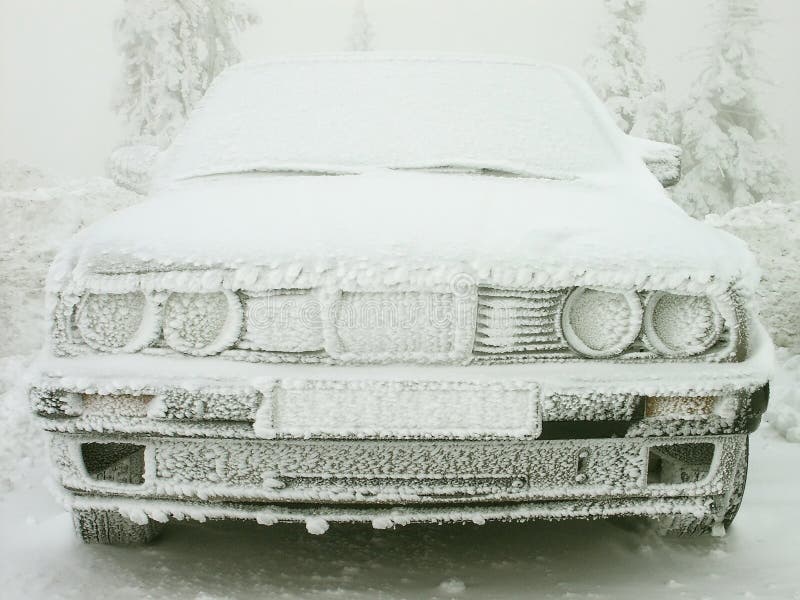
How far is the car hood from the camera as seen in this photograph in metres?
1.57

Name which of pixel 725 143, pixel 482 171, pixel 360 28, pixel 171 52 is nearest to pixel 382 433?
pixel 482 171

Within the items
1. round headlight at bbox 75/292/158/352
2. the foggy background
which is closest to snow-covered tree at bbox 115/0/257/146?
the foggy background

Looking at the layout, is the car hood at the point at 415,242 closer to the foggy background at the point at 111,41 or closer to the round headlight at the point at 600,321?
the round headlight at the point at 600,321

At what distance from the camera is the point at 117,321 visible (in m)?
1.63

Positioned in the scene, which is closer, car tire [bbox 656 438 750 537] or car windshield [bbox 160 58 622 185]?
car tire [bbox 656 438 750 537]

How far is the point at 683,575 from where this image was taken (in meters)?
1.86

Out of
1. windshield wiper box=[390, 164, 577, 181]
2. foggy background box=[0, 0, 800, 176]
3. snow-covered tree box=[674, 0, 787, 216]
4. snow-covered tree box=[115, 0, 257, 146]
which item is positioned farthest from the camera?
snow-covered tree box=[674, 0, 787, 216]

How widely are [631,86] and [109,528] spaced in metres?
10.8

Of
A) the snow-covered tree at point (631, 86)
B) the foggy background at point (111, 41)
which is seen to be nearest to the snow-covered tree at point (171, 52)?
the foggy background at point (111, 41)

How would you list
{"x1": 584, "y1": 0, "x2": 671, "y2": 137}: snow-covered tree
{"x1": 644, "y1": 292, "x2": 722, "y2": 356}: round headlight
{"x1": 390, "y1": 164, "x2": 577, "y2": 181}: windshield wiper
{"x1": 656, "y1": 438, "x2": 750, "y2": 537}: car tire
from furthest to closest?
{"x1": 584, "y1": 0, "x2": 671, "y2": 137}: snow-covered tree, {"x1": 390, "y1": 164, "x2": 577, "y2": 181}: windshield wiper, {"x1": 656, "y1": 438, "x2": 750, "y2": 537}: car tire, {"x1": 644, "y1": 292, "x2": 722, "y2": 356}: round headlight

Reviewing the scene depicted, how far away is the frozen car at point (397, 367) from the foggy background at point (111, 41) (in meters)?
1.52

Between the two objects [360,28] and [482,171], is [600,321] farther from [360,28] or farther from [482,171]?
[360,28]

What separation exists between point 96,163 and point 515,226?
3.09 metres

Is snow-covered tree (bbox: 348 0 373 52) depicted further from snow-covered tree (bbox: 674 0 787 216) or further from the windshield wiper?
snow-covered tree (bbox: 674 0 787 216)
